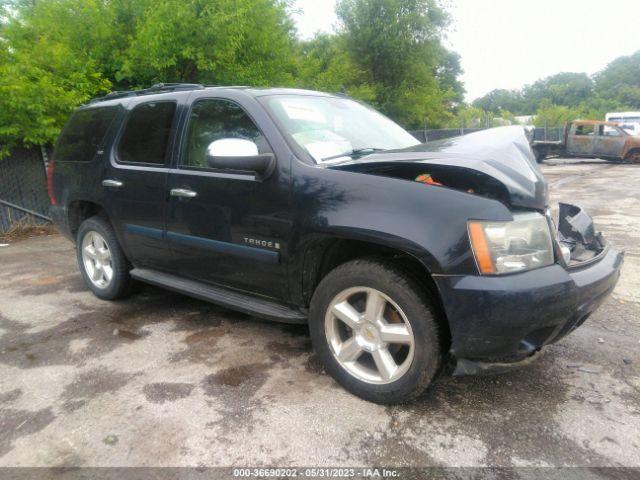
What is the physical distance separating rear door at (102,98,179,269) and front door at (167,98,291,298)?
0.16m

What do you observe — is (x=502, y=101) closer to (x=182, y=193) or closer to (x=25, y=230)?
(x=25, y=230)

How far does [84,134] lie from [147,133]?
3.20 ft

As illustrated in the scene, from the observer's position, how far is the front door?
281cm

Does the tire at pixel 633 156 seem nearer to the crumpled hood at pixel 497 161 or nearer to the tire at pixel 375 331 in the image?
the crumpled hood at pixel 497 161

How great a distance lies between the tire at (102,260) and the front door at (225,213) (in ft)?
2.77

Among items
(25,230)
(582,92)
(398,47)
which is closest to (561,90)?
(582,92)

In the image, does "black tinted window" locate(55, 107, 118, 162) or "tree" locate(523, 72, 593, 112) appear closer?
"black tinted window" locate(55, 107, 118, 162)

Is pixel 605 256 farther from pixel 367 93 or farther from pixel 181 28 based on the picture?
pixel 367 93

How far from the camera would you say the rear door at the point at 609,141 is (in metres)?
17.1

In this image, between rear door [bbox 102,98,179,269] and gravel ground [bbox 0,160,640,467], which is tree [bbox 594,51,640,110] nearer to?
gravel ground [bbox 0,160,640,467]

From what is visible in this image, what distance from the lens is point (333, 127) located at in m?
3.22

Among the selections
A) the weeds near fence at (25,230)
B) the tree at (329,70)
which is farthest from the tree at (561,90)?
the weeds near fence at (25,230)

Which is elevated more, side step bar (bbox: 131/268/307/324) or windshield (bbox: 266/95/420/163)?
windshield (bbox: 266/95/420/163)

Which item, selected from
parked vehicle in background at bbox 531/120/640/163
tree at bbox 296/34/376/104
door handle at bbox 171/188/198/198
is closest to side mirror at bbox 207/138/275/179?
door handle at bbox 171/188/198/198
